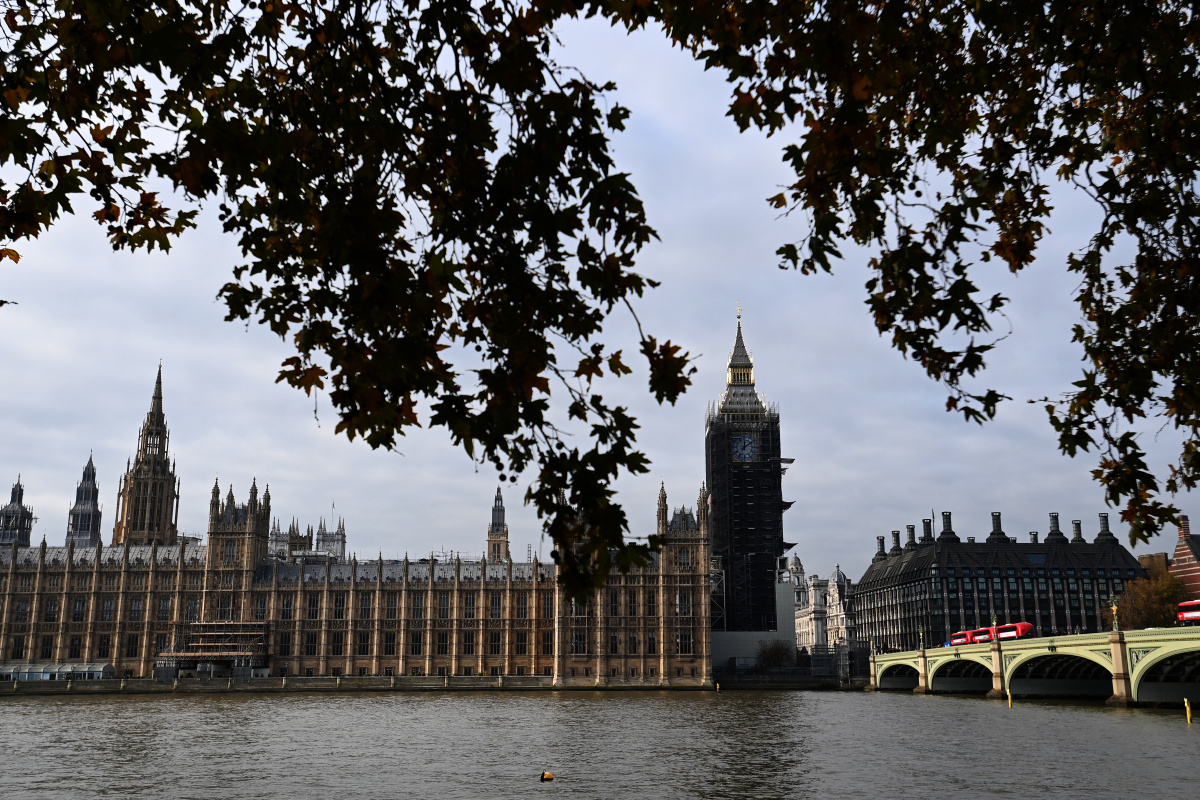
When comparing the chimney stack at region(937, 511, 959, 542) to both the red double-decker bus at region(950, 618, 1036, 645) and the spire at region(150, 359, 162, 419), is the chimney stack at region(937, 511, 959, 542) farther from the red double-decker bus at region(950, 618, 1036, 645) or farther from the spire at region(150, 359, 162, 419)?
the spire at region(150, 359, 162, 419)

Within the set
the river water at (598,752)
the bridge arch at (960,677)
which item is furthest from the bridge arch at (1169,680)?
the bridge arch at (960,677)

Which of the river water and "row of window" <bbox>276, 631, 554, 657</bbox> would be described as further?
"row of window" <bbox>276, 631, 554, 657</bbox>

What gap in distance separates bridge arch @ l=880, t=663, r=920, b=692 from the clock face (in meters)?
36.3

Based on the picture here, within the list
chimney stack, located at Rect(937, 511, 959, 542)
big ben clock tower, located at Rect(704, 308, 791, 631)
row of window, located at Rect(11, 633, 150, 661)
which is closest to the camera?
row of window, located at Rect(11, 633, 150, 661)

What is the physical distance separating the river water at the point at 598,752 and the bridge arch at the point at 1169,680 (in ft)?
11.3

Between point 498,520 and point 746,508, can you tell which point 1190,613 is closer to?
point 746,508

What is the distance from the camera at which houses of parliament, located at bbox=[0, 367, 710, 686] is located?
115m

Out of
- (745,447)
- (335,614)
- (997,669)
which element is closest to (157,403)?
(335,614)

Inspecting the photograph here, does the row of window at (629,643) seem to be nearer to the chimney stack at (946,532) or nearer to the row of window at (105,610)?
the row of window at (105,610)

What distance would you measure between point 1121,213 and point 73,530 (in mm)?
180380

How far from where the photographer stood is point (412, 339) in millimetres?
6871

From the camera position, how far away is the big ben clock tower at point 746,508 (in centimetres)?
13350

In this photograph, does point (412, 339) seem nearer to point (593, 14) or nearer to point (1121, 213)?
point (593, 14)

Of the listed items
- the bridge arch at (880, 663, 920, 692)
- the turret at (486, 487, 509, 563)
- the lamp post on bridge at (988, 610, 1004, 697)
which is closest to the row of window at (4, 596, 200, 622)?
the turret at (486, 487, 509, 563)
